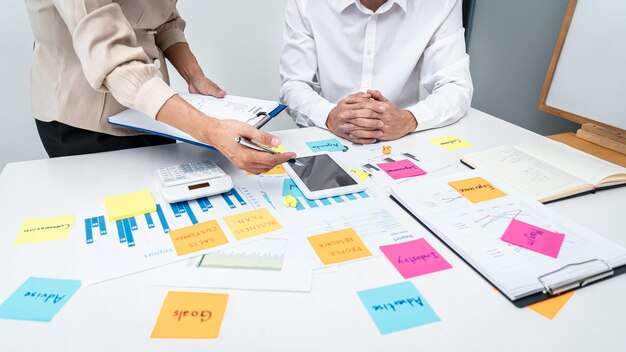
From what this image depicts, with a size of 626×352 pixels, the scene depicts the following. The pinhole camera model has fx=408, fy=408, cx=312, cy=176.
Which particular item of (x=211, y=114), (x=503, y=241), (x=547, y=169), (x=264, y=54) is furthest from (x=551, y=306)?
(x=264, y=54)

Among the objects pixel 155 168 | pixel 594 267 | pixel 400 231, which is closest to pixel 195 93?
pixel 155 168

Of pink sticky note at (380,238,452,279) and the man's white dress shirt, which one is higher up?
the man's white dress shirt

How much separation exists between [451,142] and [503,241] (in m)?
0.49

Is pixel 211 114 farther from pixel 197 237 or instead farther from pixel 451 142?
pixel 451 142

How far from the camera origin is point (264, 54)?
7.53 feet

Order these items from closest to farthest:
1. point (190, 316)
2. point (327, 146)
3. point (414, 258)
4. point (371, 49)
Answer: point (190, 316) < point (414, 258) < point (327, 146) < point (371, 49)

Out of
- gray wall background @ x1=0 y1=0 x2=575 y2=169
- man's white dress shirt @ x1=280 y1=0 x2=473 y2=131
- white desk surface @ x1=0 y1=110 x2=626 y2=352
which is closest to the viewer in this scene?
white desk surface @ x1=0 y1=110 x2=626 y2=352

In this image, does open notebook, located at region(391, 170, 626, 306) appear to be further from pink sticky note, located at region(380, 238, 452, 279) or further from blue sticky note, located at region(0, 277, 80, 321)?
A: blue sticky note, located at region(0, 277, 80, 321)

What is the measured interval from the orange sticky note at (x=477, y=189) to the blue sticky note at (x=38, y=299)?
693mm

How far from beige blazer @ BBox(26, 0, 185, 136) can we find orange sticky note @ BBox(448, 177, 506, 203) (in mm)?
614

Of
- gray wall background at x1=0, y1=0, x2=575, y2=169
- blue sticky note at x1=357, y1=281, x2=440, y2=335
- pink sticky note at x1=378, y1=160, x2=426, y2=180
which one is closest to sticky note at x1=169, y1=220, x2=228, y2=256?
blue sticky note at x1=357, y1=281, x2=440, y2=335

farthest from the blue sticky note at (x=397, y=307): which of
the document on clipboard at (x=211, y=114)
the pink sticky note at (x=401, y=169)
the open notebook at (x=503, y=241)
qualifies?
the document on clipboard at (x=211, y=114)

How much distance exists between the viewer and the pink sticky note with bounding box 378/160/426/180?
93 centimetres

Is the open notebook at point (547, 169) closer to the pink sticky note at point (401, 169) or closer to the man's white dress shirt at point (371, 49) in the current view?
the pink sticky note at point (401, 169)
